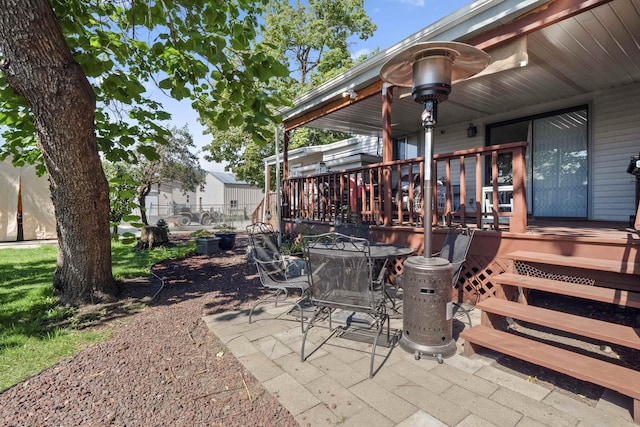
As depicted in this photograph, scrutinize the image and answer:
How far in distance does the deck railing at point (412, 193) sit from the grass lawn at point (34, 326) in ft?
11.1

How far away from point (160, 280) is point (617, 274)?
5616 mm

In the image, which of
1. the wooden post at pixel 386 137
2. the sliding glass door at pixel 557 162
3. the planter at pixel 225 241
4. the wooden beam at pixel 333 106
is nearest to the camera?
the wooden post at pixel 386 137

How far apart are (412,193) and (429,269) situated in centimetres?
212

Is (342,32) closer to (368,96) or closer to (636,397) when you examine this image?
(368,96)

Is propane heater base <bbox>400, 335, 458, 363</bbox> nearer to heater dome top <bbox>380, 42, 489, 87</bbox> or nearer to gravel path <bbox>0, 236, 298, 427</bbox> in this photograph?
gravel path <bbox>0, 236, 298, 427</bbox>

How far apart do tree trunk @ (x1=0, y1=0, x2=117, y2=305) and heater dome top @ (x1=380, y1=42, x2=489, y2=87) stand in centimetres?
342


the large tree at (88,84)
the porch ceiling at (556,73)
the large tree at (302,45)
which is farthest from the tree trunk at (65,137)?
the large tree at (302,45)

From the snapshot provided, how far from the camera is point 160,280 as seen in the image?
5223mm

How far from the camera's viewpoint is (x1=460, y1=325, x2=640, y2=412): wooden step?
181 centimetres

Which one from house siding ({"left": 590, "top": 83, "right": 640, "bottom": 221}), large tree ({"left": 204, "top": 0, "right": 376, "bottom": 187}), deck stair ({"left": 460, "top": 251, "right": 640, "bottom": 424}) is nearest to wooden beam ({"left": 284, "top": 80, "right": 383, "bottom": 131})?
deck stair ({"left": 460, "top": 251, "right": 640, "bottom": 424})

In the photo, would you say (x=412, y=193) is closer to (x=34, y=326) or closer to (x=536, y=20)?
(x=536, y=20)

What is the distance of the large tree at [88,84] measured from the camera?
3404mm

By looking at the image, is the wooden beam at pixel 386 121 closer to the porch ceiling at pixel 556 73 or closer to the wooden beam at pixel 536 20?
the porch ceiling at pixel 556 73

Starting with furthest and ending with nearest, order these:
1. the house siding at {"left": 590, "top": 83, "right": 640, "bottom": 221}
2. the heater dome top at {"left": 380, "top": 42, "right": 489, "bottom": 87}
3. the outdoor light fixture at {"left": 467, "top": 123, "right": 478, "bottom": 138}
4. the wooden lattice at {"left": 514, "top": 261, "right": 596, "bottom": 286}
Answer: the outdoor light fixture at {"left": 467, "top": 123, "right": 478, "bottom": 138} → the house siding at {"left": 590, "top": 83, "right": 640, "bottom": 221} → the wooden lattice at {"left": 514, "top": 261, "right": 596, "bottom": 286} → the heater dome top at {"left": 380, "top": 42, "right": 489, "bottom": 87}
